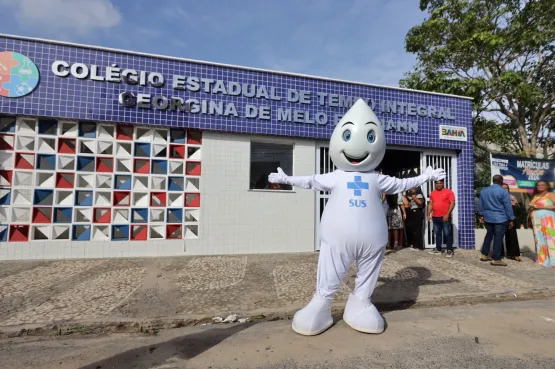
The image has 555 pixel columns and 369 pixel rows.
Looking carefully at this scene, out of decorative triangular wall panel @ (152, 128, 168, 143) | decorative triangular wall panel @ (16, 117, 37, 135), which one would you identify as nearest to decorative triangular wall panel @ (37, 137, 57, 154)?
decorative triangular wall panel @ (16, 117, 37, 135)

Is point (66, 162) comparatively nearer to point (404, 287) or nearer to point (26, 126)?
point (26, 126)

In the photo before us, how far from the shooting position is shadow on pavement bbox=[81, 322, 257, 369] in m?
2.33

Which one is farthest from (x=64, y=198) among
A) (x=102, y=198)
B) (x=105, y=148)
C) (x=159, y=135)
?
(x=159, y=135)

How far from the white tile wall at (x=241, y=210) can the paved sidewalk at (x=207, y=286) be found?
1.56 ft

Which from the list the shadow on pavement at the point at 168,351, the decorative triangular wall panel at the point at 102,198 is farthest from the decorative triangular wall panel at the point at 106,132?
the shadow on pavement at the point at 168,351

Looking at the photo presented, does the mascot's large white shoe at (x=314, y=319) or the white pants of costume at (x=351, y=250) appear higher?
the white pants of costume at (x=351, y=250)

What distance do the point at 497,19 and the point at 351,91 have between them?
6.66m

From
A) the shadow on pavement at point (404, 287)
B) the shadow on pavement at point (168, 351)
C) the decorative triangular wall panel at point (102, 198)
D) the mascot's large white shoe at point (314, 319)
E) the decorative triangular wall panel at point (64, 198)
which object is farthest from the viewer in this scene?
the decorative triangular wall panel at point (102, 198)

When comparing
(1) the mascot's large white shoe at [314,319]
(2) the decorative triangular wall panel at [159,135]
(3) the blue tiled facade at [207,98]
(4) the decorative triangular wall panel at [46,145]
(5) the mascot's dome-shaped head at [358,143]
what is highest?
(3) the blue tiled facade at [207,98]

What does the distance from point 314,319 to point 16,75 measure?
21.3 ft

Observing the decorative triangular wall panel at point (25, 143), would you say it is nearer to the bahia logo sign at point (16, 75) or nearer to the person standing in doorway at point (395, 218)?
the bahia logo sign at point (16, 75)

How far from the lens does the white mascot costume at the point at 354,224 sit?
2785 mm

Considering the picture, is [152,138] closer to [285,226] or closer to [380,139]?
[285,226]

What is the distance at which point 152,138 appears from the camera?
246 inches
